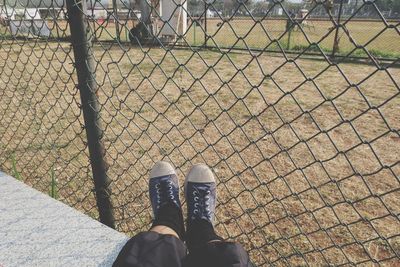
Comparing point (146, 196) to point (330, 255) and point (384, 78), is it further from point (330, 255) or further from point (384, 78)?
point (384, 78)

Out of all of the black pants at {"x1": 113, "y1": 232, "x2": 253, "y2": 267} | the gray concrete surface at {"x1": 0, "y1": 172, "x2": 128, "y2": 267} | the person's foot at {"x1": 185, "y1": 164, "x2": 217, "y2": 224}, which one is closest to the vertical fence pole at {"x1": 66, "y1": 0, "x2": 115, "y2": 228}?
the gray concrete surface at {"x1": 0, "y1": 172, "x2": 128, "y2": 267}

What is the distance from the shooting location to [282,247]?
6.83 feet

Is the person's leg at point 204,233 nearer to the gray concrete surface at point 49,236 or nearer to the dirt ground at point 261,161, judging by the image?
the dirt ground at point 261,161

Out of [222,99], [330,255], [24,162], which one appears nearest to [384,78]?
[222,99]

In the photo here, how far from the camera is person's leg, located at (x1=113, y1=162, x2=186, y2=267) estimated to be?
1359mm

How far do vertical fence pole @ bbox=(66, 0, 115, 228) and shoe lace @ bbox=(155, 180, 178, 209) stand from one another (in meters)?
0.27

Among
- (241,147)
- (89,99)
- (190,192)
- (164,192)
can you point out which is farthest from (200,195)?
(241,147)

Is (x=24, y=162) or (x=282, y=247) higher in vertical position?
(x=24, y=162)

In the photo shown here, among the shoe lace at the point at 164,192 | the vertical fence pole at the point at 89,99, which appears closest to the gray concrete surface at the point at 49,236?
the vertical fence pole at the point at 89,99

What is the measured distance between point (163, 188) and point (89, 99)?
2.00 feet

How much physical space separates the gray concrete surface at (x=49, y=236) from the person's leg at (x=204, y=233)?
352 mm

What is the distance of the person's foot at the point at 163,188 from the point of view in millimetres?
1951

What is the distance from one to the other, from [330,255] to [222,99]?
3.22 m

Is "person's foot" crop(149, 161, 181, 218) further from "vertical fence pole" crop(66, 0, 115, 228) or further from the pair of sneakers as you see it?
"vertical fence pole" crop(66, 0, 115, 228)
